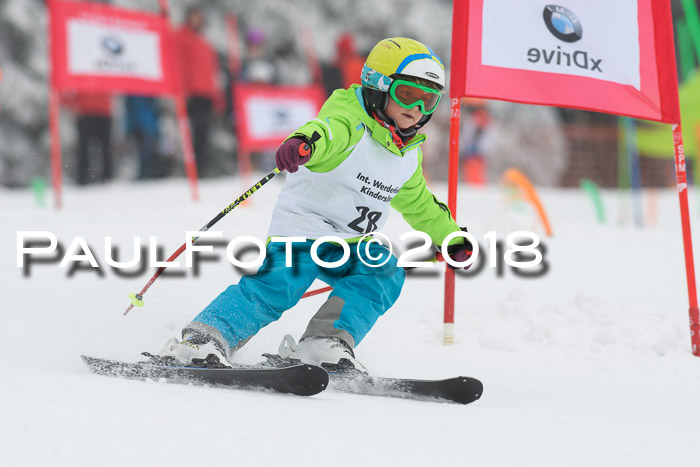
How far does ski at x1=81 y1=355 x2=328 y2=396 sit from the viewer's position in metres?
2.50

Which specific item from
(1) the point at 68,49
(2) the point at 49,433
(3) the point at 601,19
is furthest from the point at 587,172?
(2) the point at 49,433

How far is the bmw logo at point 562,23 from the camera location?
12.7ft

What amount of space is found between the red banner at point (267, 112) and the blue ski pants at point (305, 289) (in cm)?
586

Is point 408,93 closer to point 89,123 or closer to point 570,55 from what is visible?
point 570,55

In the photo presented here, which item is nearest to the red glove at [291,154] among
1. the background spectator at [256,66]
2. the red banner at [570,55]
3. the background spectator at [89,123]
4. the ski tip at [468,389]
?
the ski tip at [468,389]

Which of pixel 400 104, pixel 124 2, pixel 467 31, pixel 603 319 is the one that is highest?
pixel 124 2

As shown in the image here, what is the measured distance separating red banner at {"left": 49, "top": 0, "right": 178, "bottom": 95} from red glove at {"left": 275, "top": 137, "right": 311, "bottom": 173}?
523 centimetres

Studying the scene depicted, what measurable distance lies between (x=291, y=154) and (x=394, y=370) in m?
1.17

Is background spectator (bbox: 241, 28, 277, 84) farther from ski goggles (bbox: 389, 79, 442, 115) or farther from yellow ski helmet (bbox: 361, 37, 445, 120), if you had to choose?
ski goggles (bbox: 389, 79, 442, 115)

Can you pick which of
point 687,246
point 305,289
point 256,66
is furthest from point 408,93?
point 256,66

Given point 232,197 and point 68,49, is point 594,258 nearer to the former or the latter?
point 232,197

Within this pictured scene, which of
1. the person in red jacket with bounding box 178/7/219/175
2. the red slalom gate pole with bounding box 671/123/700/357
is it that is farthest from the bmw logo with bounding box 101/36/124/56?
the red slalom gate pole with bounding box 671/123/700/357

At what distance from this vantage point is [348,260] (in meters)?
3.28

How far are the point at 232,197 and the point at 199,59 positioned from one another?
5.68 ft
